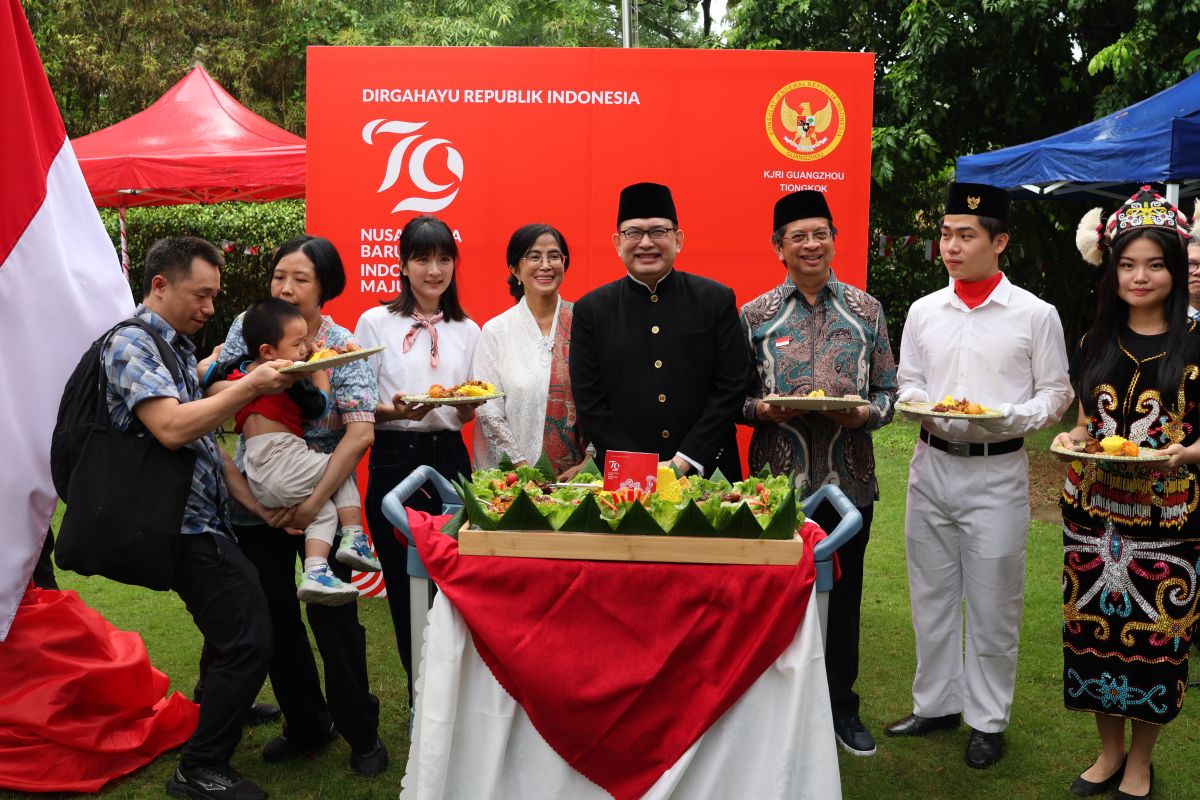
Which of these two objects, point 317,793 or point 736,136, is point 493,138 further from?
point 317,793

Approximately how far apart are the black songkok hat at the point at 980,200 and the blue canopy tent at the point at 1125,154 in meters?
2.33

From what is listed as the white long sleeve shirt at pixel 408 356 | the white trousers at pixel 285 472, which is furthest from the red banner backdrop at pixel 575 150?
the white trousers at pixel 285 472

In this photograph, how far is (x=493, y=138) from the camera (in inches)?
226

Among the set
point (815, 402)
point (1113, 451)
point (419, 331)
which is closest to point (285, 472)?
point (419, 331)

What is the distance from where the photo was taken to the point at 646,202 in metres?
3.77

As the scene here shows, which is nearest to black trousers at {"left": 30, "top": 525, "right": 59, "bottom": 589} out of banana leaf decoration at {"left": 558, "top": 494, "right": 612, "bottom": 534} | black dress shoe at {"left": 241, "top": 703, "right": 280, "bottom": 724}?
black dress shoe at {"left": 241, "top": 703, "right": 280, "bottom": 724}

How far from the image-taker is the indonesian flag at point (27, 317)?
3639 mm

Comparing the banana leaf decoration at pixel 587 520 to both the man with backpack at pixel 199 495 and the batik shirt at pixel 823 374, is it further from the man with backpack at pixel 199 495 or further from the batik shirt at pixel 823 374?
the batik shirt at pixel 823 374

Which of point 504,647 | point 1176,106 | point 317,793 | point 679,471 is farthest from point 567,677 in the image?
point 1176,106

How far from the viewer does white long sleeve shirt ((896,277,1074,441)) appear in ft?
12.6

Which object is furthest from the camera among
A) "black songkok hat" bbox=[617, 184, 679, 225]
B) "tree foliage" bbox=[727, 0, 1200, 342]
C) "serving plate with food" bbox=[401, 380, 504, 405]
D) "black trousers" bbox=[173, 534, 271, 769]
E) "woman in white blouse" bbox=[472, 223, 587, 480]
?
"tree foliage" bbox=[727, 0, 1200, 342]

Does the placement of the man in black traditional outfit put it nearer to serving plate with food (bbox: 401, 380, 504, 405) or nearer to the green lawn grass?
serving plate with food (bbox: 401, 380, 504, 405)

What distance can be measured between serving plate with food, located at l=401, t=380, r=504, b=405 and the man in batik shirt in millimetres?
941

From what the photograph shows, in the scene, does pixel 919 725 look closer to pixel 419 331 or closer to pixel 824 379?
pixel 824 379
